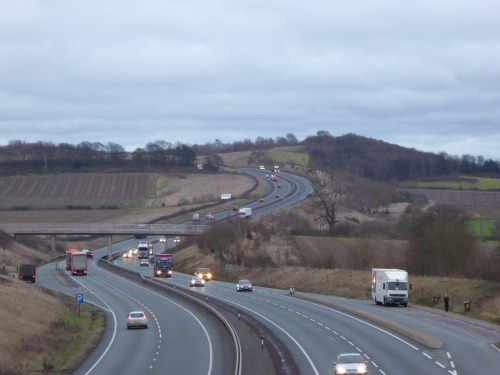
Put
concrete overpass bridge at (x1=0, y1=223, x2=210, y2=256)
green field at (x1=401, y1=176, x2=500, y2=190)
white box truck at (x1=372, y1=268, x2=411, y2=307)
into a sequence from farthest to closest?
green field at (x1=401, y1=176, x2=500, y2=190)
concrete overpass bridge at (x1=0, y1=223, x2=210, y2=256)
white box truck at (x1=372, y1=268, x2=411, y2=307)

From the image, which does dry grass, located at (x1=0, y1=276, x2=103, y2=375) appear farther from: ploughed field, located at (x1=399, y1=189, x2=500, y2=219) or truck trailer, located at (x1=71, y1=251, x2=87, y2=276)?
ploughed field, located at (x1=399, y1=189, x2=500, y2=219)

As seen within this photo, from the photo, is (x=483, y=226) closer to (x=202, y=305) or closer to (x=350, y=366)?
(x=202, y=305)

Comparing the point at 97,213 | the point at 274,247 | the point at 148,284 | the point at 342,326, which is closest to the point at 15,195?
the point at 97,213

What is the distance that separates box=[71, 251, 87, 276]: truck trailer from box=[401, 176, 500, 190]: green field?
9776cm

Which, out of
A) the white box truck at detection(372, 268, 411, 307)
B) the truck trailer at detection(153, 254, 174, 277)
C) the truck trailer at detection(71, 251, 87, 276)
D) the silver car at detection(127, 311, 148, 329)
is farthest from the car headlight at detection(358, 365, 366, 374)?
the truck trailer at detection(71, 251, 87, 276)

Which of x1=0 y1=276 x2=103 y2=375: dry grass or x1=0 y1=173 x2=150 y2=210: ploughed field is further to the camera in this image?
x1=0 y1=173 x2=150 y2=210: ploughed field

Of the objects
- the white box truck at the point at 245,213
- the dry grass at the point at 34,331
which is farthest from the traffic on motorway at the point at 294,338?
the white box truck at the point at 245,213

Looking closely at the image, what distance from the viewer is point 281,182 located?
7544 inches

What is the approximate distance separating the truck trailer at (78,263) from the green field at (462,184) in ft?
321

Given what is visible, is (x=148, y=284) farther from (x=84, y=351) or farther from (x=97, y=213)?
(x=97, y=213)

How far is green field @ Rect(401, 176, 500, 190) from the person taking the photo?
563ft

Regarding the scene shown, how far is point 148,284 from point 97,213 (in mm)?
73185

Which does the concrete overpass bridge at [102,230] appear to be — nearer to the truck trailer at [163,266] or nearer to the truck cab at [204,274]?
the truck trailer at [163,266]

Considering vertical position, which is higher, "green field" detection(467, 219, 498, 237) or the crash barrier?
"green field" detection(467, 219, 498, 237)
